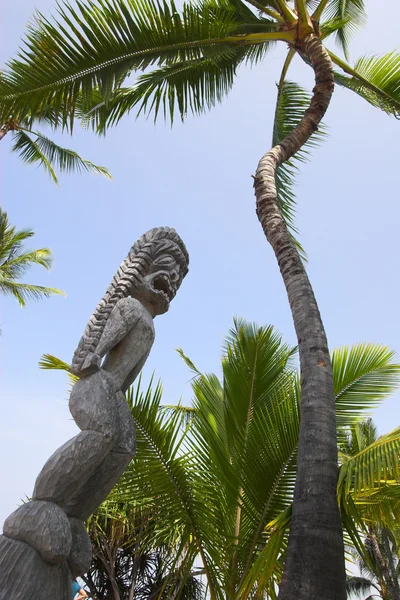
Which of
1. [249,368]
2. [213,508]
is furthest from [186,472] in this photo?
[249,368]

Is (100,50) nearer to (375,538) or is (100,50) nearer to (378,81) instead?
(378,81)

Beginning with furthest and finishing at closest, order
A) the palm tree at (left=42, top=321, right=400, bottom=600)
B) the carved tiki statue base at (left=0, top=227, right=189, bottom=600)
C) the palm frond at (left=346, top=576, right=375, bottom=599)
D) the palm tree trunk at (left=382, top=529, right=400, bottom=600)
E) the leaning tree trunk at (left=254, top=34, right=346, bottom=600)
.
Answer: the palm frond at (left=346, top=576, right=375, bottom=599)
the palm tree trunk at (left=382, top=529, right=400, bottom=600)
the palm tree at (left=42, top=321, right=400, bottom=600)
the leaning tree trunk at (left=254, top=34, right=346, bottom=600)
the carved tiki statue base at (left=0, top=227, right=189, bottom=600)

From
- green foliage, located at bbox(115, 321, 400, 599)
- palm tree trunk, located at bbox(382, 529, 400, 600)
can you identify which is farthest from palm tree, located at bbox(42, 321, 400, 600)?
palm tree trunk, located at bbox(382, 529, 400, 600)

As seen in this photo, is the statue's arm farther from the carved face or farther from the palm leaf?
the palm leaf

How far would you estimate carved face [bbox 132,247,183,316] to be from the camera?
11.5ft

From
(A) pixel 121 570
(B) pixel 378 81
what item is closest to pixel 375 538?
(A) pixel 121 570

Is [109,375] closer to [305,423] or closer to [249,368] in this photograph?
[305,423]

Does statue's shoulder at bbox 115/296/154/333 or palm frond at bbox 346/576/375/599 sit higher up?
statue's shoulder at bbox 115/296/154/333

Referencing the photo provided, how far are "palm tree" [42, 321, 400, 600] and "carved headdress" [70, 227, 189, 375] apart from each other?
5.83 ft

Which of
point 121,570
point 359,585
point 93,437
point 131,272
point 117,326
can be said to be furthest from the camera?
point 359,585

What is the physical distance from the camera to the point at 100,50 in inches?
227

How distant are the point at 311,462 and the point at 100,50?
494 cm

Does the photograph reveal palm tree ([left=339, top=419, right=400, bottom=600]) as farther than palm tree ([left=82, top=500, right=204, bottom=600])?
No

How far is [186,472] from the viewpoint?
4.87 meters
